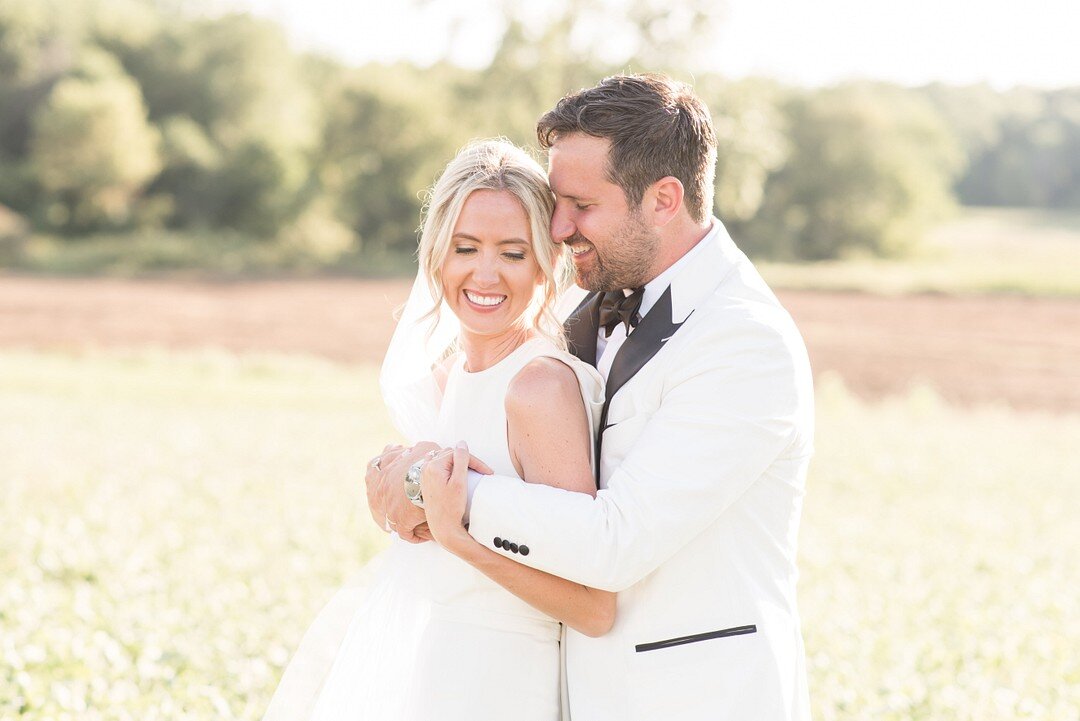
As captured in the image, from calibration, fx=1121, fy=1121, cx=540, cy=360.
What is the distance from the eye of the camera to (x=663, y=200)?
10.6 ft

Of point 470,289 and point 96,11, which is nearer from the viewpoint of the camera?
point 470,289

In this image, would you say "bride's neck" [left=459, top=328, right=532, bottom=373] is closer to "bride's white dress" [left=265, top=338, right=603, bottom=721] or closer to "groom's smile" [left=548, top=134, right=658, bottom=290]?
"bride's white dress" [left=265, top=338, right=603, bottom=721]

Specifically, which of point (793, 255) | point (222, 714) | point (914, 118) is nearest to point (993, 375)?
point (222, 714)

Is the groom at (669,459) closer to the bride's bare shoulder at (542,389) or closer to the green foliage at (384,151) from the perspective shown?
the bride's bare shoulder at (542,389)

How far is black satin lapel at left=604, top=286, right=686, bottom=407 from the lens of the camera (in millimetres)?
3066

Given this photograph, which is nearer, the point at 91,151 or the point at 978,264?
the point at 91,151

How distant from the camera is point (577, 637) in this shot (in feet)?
10.5

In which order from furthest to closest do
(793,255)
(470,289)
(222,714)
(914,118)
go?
(914,118), (793,255), (222,714), (470,289)

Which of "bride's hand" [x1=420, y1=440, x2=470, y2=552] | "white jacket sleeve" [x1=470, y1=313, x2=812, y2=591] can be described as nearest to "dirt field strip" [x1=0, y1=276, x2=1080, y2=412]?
"white jacket sleeve" [x1=470, y1=313, x2=812, y2=591]

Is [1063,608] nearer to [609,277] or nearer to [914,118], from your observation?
[609,277]

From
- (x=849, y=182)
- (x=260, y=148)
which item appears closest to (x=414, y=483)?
(x=260, y=148)

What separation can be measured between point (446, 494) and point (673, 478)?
2.02 ft

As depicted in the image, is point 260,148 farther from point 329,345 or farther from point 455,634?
point 455,634

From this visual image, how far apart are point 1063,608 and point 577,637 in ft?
19.5
